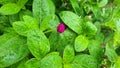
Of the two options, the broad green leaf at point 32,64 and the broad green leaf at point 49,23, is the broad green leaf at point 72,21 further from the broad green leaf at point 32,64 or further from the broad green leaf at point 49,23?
the broad green leaf at point 32,64

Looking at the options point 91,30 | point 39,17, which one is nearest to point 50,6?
point 39,17

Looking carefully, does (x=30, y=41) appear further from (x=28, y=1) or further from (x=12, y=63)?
(x=28, y=1)

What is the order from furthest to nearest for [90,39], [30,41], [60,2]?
[60,2] < [90,39] < [30,41]

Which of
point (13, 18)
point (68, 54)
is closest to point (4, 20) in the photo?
point (13, 18)

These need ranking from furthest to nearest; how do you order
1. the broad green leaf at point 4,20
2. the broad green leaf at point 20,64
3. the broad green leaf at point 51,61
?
the broad green leaf at point 4,20 → the broad green leaf at point 20,64 → the broad green leaf at point 51,61

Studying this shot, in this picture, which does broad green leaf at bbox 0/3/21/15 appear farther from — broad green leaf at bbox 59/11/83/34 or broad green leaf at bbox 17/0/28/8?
broad green leaf at bbox 59/11/83/34

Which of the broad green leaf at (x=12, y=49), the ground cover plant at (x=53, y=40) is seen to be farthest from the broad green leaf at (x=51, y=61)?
the broad green leaf at (x=12, y=49)

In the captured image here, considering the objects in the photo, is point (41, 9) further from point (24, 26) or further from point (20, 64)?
point (20, 64)
